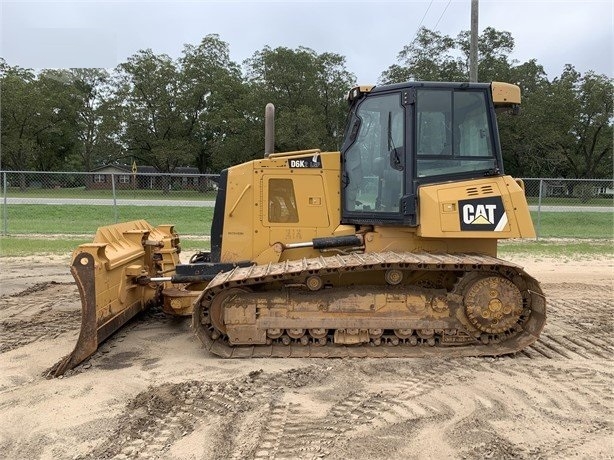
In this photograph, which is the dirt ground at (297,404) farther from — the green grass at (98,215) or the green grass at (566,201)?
the green grass at (566,201)

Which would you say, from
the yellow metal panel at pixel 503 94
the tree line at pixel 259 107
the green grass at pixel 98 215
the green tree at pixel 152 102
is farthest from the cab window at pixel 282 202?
the green tree at pixel 152 102

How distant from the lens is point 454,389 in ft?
14.3

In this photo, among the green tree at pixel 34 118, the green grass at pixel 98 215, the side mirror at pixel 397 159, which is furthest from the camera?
the green tree at pixel 34 118

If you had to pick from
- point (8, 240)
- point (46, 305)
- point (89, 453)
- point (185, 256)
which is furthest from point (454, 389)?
point (8, 240)

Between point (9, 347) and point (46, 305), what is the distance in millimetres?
2086

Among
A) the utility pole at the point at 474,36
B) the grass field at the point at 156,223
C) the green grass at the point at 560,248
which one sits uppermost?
the utility pole at the point at 474,36

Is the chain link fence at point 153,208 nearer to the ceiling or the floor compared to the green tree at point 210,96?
nearer to the floor

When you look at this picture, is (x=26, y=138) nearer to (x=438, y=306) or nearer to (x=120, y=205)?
(x=120, y=205)

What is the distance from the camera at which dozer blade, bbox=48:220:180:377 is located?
16.1 feet

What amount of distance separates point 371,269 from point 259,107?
34.7m

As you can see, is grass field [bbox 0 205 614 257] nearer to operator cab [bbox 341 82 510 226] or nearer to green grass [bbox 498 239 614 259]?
green grass [bbox 498 239 614 259]

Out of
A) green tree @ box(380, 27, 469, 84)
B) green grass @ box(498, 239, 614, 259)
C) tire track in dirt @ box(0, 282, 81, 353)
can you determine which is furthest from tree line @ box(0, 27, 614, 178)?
tire track in dirt @ box(0, 282, 81, 353)

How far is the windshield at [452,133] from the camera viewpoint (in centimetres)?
546

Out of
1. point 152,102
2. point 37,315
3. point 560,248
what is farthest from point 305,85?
point 37,315
